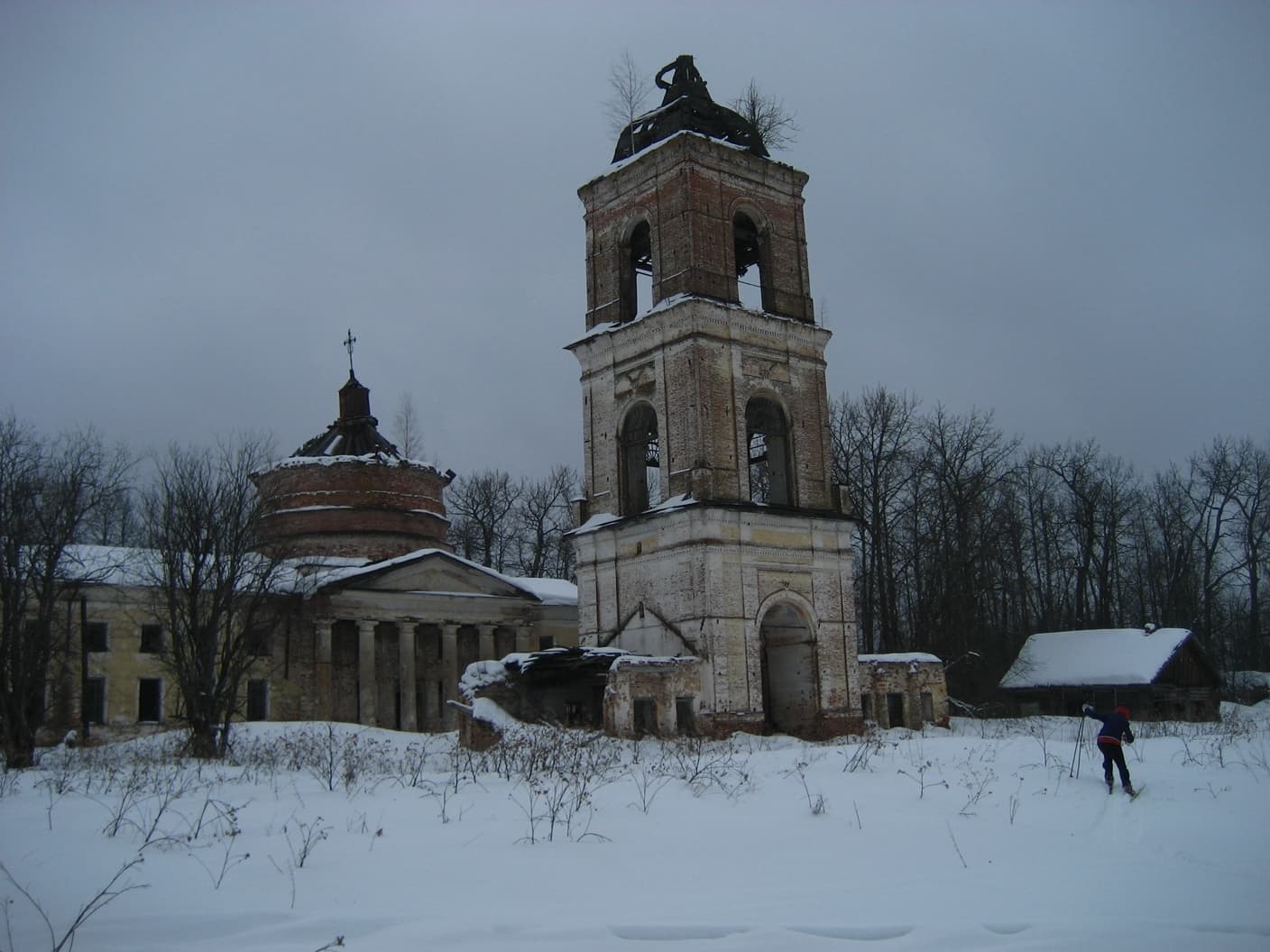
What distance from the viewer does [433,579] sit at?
3069 cm

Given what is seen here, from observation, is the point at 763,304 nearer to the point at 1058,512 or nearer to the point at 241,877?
the point at 241,877

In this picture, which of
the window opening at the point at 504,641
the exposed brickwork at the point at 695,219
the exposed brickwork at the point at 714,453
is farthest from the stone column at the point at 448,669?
the exposed brickwork at the point at 695,219

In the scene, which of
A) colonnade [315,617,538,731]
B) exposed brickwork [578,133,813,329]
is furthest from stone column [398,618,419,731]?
exposed brickwork [578,133,813,329]

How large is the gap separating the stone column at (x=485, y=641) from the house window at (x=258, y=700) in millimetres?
5903

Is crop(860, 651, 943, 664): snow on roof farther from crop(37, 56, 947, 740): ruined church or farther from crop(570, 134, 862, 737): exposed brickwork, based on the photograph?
crop(570, 134, 862, 737): exposed brickwork

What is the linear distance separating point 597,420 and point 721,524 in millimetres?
4127

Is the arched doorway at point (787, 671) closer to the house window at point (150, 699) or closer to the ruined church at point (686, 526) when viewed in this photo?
the ruined church at point (686, 526)

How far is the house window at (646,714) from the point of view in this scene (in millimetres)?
20453

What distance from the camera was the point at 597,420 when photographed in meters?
24.3

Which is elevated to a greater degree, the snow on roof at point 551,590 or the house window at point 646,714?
the snow on roof at point 551,590

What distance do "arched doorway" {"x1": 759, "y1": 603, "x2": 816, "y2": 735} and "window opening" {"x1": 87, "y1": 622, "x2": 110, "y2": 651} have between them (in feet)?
50.4

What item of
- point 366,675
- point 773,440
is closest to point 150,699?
point 366,675

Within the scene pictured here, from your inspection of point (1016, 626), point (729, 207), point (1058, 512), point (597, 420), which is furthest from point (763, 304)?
point (1058, 512)

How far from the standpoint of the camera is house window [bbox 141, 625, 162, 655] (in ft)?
88.4
